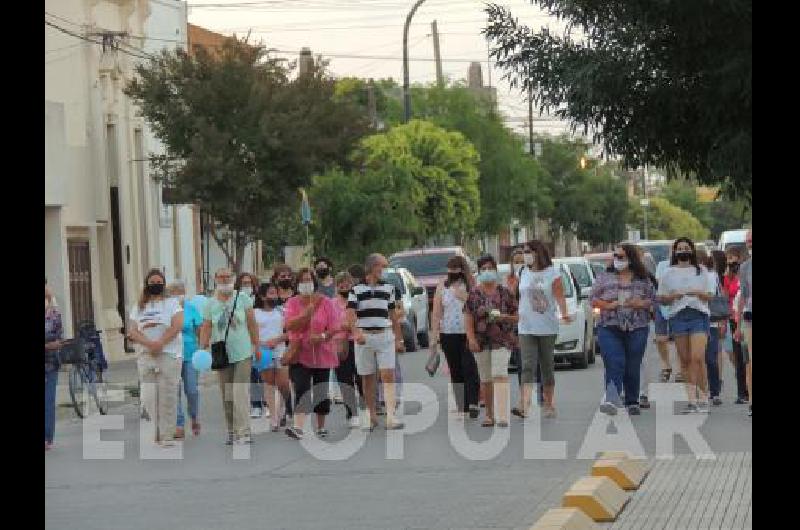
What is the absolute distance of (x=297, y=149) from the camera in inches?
1713

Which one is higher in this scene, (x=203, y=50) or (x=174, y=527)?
(x=203, y=50)

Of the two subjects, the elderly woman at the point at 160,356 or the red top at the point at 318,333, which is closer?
the elderly woman at the point at 160,356

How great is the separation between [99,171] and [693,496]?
30.6m

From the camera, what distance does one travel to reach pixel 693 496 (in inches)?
551

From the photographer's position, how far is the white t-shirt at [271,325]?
883 inches

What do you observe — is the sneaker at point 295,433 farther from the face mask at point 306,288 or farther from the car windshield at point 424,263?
the car windshield at point 424,263

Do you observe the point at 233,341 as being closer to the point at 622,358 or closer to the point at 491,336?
the point at 491,336

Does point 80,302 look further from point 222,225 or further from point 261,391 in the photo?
point 261,391

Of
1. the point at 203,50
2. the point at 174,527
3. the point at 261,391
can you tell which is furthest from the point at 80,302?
the point at 174,527

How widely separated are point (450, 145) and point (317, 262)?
→ 1618 inches

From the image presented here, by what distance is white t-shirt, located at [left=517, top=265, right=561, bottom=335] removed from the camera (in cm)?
2127

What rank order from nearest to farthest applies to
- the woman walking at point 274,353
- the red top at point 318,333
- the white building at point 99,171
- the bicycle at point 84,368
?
the red top at point 318,333 < the woman walking at point 274,353 < the bicycle at point 84,368 < the white building at point 99,171

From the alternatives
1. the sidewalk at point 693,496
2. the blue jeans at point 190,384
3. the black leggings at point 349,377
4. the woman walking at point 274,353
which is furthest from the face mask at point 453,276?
the sidewalk at point 693,496

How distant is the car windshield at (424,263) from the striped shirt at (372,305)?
21800 millimetres
